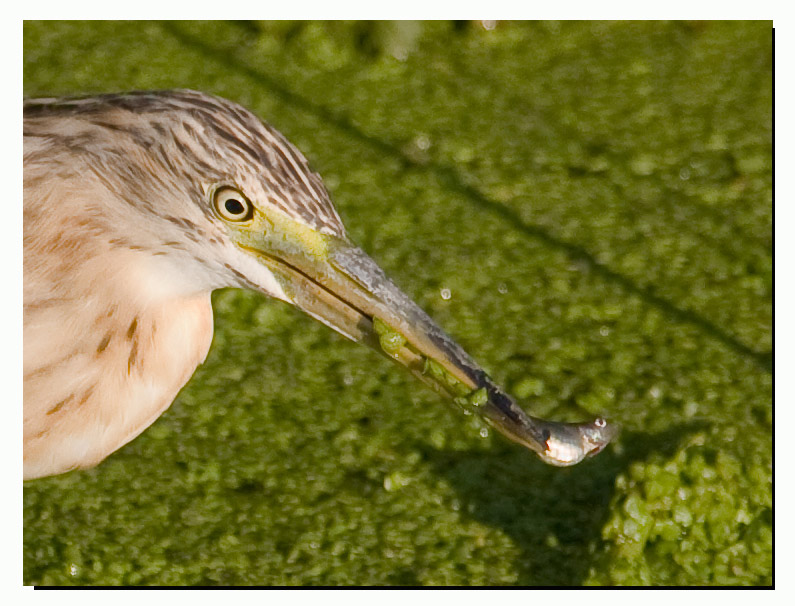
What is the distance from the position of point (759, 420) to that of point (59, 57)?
339 centimetres

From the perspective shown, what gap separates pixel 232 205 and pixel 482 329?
1880mm

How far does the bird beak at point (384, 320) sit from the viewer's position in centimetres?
207

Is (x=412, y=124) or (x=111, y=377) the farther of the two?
(x=412, y=124)

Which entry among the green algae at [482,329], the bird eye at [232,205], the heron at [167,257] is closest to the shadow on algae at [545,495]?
the green algae at [482,329]

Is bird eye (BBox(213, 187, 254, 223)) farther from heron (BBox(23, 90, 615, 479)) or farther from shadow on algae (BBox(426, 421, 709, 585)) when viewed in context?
shadow on algae (BBox(426, 421, 709, 585))

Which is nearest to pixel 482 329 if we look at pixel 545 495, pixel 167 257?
pixel 545 495

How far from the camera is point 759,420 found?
135 inches

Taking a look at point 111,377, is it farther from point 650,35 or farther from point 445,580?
point 650,35

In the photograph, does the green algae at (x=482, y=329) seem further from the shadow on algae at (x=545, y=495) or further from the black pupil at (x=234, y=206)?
the black pupil at (x=234, y=206)

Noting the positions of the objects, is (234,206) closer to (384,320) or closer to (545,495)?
(384,320)

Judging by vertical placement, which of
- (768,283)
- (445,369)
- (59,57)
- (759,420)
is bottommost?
(759,420)

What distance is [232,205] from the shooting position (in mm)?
2014

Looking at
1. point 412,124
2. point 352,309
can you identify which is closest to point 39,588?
point 352,309

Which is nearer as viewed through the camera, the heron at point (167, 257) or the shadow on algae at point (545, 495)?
the heron at point (167, 257)
